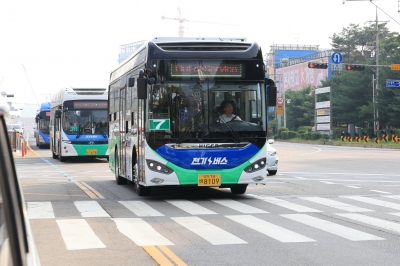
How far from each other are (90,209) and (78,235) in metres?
3.48

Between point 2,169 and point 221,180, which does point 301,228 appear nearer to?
point 221,180

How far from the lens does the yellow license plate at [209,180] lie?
14829mm

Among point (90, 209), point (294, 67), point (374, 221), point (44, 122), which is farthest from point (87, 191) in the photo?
point (294, 67)

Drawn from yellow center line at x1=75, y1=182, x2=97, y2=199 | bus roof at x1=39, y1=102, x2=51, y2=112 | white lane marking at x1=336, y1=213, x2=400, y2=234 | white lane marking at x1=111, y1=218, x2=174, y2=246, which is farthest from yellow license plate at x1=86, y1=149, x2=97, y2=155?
bus roof at x1=39, y1=102, x2=51, y2=112

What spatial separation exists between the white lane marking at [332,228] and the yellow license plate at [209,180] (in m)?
2.71

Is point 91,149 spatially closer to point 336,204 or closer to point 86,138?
point 86,138

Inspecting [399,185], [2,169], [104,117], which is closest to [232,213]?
[399,185]

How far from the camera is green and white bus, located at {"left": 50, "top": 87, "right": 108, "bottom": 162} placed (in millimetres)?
→ 32562

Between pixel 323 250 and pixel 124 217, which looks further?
pixel 124 217

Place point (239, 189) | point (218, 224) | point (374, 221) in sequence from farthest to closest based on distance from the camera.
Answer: point (239, 189), point (374, 221), point (218, 224)

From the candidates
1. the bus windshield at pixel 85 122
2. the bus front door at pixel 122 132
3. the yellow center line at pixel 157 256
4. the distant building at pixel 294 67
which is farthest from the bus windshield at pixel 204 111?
the distant building at pixel 294 67

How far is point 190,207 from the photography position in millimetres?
13859

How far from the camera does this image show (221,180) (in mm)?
14969

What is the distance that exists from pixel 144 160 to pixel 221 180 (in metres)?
1.59
